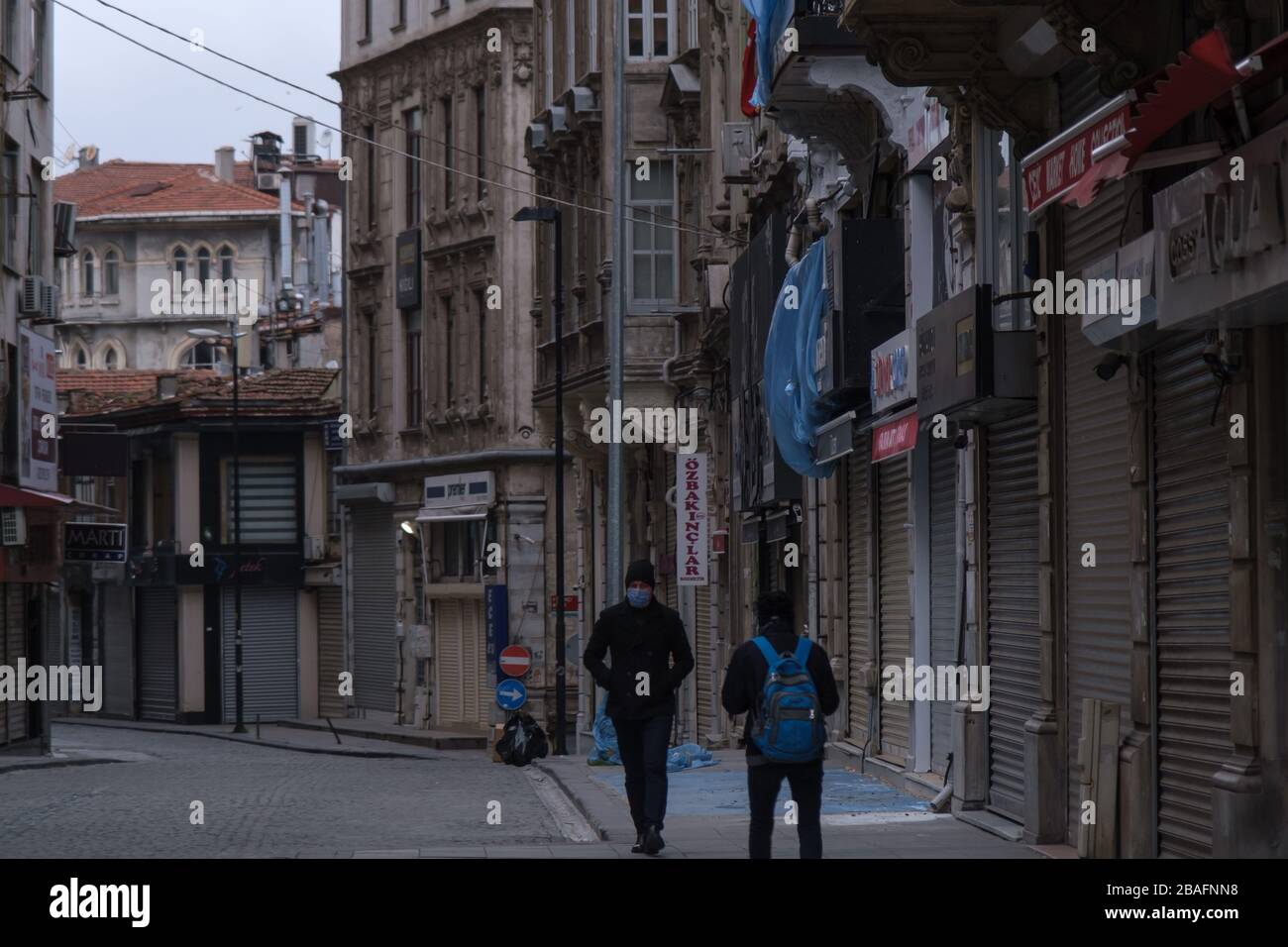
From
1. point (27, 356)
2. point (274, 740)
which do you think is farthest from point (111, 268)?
point (27, 356)

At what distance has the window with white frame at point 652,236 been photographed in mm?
37000

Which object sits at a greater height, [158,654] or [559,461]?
[559,461]

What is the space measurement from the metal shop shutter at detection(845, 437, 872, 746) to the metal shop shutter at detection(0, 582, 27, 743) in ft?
56.9

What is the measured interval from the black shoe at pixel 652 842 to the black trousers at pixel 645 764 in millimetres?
49

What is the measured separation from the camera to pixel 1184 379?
13.2 metres

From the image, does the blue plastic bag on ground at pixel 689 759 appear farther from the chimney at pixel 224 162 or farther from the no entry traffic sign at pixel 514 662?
the chimney at pixel 224 162

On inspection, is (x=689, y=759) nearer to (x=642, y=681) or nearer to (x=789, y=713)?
(x=642, y=681)

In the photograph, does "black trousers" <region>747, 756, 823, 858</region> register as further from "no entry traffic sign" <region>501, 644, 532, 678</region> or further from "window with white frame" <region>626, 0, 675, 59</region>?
"window with white frame" <region>626, 0, 675, 59</region>

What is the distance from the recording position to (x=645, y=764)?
50.2 feet

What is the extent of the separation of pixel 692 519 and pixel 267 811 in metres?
14.2

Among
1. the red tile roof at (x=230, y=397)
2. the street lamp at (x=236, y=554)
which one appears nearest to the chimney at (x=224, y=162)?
the red tile roof at (x=230, y=397)
